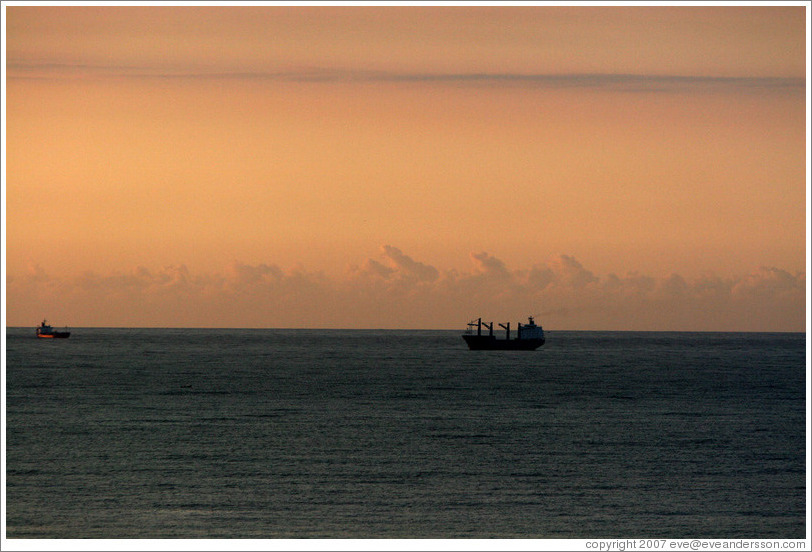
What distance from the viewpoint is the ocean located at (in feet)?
140

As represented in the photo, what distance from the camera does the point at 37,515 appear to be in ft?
141

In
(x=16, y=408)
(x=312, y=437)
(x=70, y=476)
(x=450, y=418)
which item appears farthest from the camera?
(x=16, y=408)

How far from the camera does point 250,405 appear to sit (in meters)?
92.2

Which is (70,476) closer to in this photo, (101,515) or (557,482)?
(101,515)

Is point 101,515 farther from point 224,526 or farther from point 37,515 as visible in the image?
point 224,526

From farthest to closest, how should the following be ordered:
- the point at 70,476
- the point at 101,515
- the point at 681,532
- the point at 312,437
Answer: the point at 312,437 → the point at 70,476 → the point at 101,515 → the point at 681,532

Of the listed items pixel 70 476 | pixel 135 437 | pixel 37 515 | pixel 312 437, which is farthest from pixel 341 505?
pixel 135 437

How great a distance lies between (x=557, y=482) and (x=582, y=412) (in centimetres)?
3622

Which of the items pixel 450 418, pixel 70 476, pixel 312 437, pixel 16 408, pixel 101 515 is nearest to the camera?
Answer: pixel 101 515

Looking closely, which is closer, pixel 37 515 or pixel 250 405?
pixel 37 515

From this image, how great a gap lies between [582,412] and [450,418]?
43.8 ft

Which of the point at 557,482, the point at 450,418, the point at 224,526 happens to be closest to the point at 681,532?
the point at 557,482

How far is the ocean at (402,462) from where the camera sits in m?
42.7

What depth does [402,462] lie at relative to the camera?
5747cm
